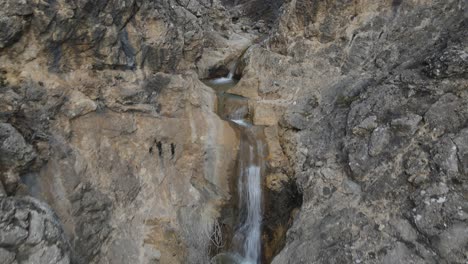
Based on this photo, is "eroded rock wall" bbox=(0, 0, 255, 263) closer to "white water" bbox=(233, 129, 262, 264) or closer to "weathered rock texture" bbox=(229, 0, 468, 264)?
"white water" bbox=(233, 129, 262, 264)

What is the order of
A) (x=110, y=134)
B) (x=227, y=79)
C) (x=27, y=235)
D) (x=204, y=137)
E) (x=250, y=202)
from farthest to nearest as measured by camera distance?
(x=227, y=79), (x=204, y=137), (x=250, y=202), (x=110, y=134), (x=27, y=235)

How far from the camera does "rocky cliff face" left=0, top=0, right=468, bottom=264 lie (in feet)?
21.0

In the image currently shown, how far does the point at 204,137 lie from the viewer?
1012 cm

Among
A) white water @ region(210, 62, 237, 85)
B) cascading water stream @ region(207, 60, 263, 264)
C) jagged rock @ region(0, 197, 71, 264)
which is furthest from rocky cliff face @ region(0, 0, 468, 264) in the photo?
white water @ region(210, 62, 237, 85)

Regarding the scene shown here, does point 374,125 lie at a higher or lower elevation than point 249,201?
higher

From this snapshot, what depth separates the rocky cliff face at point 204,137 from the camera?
21.0ft

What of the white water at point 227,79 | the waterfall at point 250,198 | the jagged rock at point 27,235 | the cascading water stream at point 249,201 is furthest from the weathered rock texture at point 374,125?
the jagged rock at point 27,235

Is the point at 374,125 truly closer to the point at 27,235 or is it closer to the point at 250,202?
the point at 250,202

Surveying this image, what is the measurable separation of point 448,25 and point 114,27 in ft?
29.5

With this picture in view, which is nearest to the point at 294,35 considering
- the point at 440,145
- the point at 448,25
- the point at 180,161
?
the point at 448,25

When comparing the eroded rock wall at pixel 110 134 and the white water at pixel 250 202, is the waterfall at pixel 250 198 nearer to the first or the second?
the white water at pixel 250 202

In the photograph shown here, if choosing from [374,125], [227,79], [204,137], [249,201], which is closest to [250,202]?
[249,201]

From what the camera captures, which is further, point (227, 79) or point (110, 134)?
point (227, 79)

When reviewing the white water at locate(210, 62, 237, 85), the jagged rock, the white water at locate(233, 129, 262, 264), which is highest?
the white water at locate(210, 62, 237, 85)
